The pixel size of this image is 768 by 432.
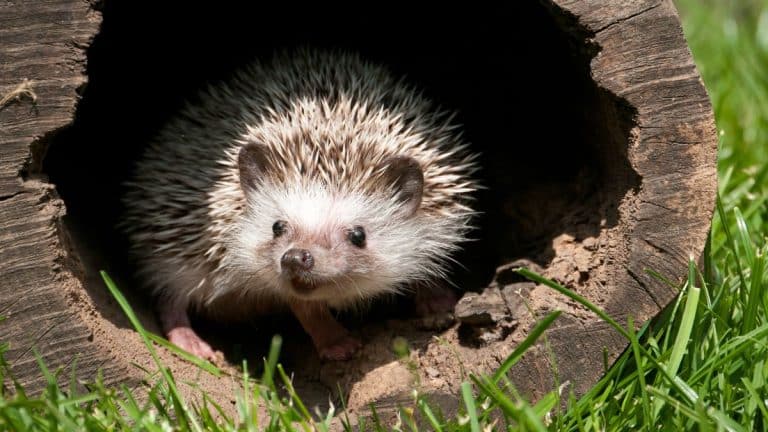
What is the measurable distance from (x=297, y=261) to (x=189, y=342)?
3.28ft

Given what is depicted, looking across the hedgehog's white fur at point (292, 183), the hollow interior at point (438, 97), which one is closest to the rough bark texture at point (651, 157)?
the hollow interior at point (438, 97)

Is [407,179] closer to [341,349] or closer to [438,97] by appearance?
[341,349]

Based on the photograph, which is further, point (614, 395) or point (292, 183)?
point (292, 183)

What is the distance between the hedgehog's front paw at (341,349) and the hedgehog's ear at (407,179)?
22.7 inches

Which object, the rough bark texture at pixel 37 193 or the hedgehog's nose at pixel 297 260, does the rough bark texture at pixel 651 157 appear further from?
the rough bark texture at pixel 37 193

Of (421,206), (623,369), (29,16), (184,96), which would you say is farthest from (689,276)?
(184,96)

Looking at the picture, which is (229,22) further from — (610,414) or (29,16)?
(610,414)

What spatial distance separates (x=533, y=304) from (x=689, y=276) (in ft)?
1.72

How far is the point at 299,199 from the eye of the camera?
3.23m

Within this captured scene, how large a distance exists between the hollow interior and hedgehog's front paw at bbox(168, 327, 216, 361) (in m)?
0.26

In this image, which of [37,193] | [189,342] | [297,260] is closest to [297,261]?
[297,260]

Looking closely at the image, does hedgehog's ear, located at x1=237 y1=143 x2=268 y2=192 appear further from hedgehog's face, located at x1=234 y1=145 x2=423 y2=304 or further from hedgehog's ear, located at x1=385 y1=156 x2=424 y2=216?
hedgehog's ear, located at x1=385 y1=156 x2=424 y2=216

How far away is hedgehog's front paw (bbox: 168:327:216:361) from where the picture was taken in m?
3.57

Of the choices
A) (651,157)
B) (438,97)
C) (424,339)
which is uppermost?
(651,157)
